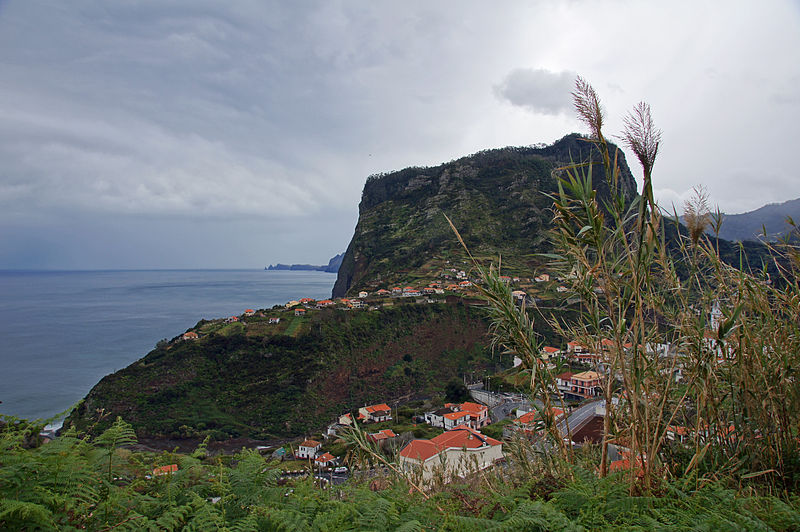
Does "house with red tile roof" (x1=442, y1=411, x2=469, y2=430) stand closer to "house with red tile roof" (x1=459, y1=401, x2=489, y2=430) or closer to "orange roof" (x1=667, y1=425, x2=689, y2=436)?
"house with red tile roof" (x1=459, y1=401, x2=489, y2=430)

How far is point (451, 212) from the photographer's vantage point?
64625 millimetres

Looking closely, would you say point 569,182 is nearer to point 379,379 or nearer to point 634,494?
point 634,494

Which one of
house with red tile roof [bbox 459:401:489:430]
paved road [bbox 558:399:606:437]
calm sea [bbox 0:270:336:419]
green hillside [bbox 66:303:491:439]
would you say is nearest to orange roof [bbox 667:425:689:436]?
paved road [bbox 558:399:606:437]

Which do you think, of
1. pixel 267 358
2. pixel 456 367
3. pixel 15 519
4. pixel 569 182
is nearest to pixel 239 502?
pixel 15 519

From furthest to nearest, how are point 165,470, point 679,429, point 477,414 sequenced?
point 477,414
point 679,429
point 165,470

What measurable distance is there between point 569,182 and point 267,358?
101ft

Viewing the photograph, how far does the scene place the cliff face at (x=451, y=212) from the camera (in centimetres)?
5778

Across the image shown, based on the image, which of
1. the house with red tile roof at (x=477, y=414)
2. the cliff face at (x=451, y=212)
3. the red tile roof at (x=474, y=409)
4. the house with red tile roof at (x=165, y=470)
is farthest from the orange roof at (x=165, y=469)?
the cliff face at (x=451, y=212)

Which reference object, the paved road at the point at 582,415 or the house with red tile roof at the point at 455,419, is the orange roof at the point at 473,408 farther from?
the paved road at the point at 582,415

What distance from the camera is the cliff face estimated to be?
57781mm

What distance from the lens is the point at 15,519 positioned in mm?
1223

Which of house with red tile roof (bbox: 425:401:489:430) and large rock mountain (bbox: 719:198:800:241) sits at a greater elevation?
large rock mountain (bbox: 719:198:800:241)

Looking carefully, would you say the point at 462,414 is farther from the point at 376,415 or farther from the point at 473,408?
the point at 376,415

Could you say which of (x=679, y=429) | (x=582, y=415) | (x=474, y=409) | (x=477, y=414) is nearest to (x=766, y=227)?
(x=679, y=429)
